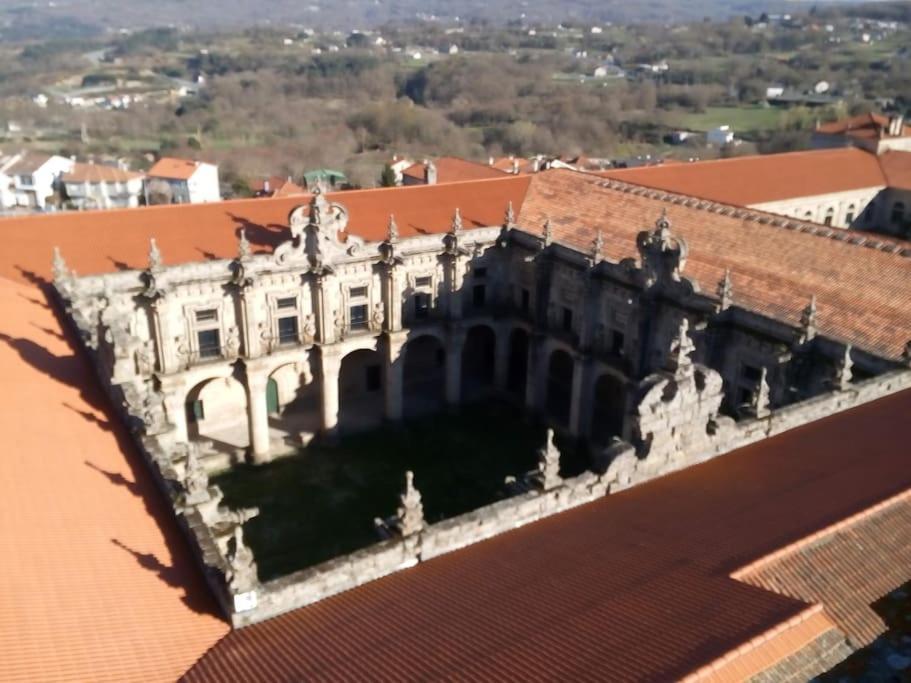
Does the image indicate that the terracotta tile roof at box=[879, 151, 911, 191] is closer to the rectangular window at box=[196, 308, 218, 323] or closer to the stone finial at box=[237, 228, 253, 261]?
the stone finial at box=[237, 228, 253, 261]

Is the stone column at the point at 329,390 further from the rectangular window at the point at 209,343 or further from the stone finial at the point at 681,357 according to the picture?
the stone finial at the point at 681,357

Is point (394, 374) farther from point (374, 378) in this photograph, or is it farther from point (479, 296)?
point (479, 296)

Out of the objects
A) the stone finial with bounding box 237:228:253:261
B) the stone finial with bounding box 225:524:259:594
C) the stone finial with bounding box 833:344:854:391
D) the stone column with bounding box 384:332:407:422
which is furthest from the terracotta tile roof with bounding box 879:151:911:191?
the stone finial with bounding box 225:524:259:594

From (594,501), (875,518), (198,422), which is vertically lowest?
(198,422)

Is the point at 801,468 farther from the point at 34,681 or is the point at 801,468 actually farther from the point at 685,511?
the point at 34,681

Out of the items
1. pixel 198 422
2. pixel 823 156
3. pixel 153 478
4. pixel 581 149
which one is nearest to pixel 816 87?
pixel 581 149

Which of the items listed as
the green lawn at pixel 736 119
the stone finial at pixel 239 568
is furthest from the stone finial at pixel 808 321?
the green lawn at pixel 736 119
